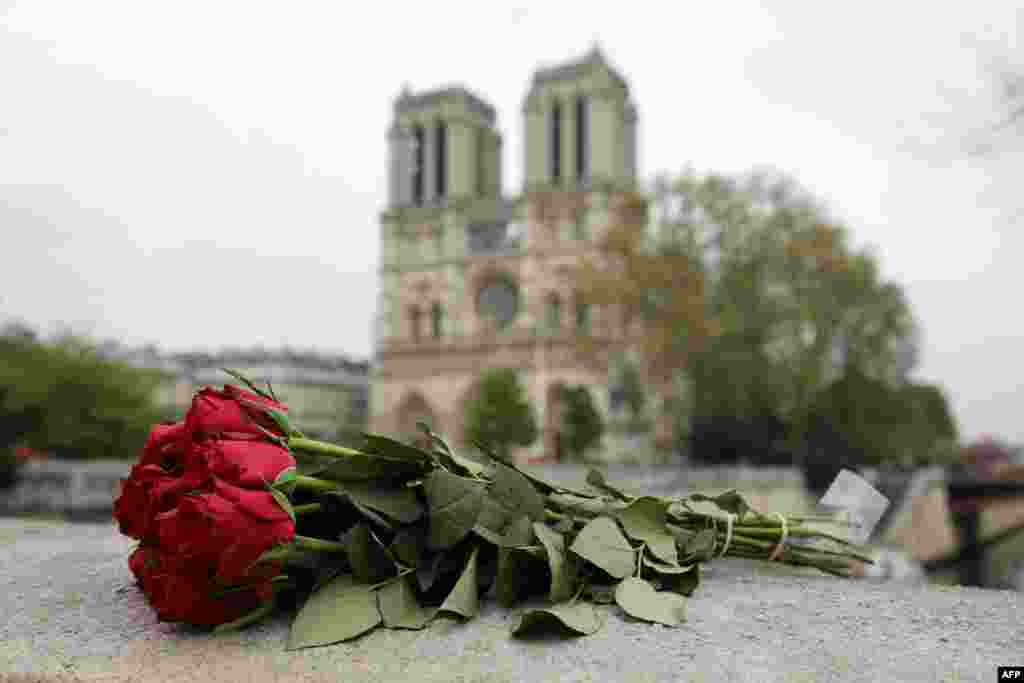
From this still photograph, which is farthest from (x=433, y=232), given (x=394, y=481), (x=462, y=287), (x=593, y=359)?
(x=394, y=481)

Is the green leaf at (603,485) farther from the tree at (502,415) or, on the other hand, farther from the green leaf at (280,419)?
the tree at (502,415)

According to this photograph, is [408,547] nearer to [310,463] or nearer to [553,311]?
[310,463]

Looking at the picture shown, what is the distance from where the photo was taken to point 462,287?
45.2m

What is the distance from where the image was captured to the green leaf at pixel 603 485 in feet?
5.99

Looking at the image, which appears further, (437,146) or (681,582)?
(437,146)

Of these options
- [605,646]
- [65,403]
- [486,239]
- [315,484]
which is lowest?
[65,403]

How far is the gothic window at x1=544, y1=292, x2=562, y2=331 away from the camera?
4188 cm

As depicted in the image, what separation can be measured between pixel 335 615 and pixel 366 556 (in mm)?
117

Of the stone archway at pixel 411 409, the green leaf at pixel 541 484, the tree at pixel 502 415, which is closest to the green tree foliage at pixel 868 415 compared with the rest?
the tree at pixel 502 415

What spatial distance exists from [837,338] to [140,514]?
24690mm

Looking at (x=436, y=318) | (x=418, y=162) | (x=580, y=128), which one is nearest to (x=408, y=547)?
(x=580, y=128)

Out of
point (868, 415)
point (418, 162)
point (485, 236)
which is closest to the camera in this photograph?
point (868, 415)

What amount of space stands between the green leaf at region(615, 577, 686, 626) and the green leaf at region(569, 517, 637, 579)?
0.14 feet

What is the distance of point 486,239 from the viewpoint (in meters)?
45.7
